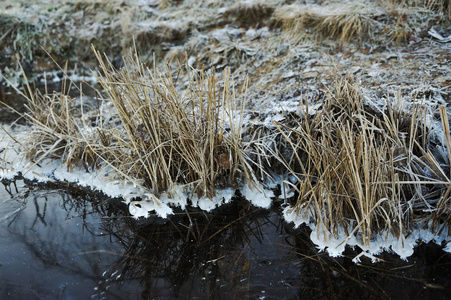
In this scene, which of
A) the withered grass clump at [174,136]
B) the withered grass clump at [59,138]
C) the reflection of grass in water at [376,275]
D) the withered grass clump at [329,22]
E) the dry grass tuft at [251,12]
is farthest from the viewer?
the dry grass tuft at [251,12]

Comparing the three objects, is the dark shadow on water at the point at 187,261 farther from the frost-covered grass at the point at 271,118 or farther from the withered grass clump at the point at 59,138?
the withered grass clump at the point at 59,138

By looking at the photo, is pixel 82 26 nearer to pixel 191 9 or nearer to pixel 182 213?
pixel 191 9

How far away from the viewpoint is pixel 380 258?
7.00ft

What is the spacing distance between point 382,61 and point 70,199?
10.5 ft

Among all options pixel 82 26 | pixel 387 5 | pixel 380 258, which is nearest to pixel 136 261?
pixel 380 258

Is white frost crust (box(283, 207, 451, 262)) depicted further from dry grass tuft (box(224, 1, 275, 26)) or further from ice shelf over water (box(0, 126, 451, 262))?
dry grass tuft (box(224, 1, 275, 26))

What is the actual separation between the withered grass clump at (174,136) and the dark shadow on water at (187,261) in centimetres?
26

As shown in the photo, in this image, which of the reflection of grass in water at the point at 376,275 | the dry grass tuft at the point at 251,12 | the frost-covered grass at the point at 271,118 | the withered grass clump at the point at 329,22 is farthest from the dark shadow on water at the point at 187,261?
the dry grass tuft at the point at 251,12

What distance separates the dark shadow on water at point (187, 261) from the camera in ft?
6.44

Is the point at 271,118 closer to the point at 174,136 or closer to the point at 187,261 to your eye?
the point at 174,136

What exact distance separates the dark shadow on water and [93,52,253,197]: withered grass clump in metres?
0.26

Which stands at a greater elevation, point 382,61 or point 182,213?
point 382,61

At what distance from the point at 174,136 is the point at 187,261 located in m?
0.94

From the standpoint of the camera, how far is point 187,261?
2.20 meters
